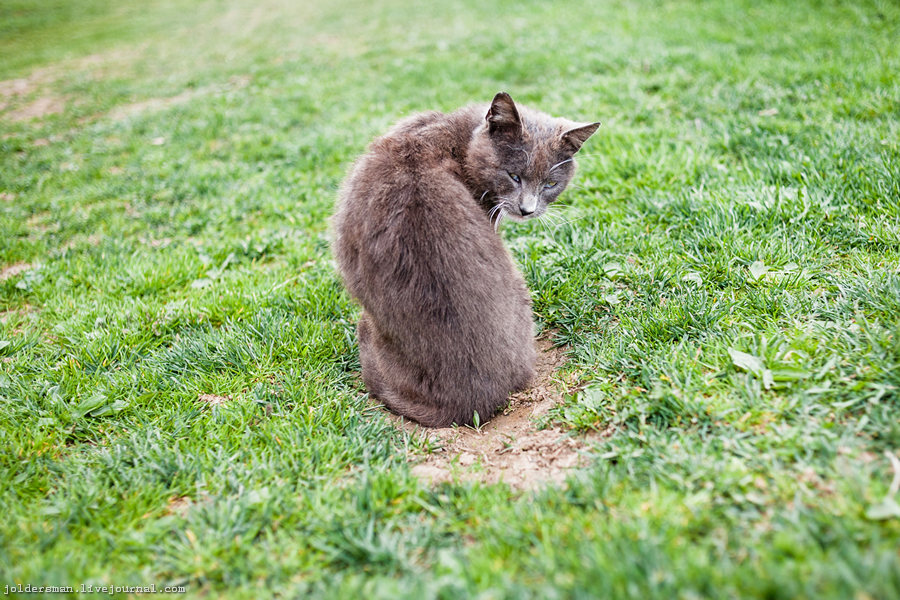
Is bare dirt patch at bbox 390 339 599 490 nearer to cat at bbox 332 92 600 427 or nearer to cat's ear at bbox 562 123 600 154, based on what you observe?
cat at bbox 332 92 600 427

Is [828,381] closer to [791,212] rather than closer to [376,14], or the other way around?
[791,212]

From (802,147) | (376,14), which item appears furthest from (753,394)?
(376,14)

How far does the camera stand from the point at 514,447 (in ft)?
8.14

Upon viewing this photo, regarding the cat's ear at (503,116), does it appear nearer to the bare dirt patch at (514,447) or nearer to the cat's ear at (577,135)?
the cat's ear at (577,135)

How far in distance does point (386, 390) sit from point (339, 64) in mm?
8288

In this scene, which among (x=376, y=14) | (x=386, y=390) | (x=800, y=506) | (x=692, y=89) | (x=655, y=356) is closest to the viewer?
(x=800, y=506)

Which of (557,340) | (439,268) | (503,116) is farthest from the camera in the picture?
(557,340)

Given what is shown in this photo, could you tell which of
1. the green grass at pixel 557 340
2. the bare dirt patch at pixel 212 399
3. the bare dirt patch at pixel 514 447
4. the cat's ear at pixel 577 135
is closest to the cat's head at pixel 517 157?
the cat's ear at pixel 577 135

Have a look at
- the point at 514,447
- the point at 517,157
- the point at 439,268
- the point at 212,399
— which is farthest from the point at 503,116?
the point at 212,399

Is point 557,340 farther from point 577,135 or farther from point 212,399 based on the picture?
point 212,399

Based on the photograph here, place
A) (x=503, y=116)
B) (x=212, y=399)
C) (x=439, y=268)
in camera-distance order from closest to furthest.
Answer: (x=439, y=268), (x=212, y=399), (x=503, y=116)

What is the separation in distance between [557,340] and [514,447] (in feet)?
2.82

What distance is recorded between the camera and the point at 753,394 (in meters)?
2.24

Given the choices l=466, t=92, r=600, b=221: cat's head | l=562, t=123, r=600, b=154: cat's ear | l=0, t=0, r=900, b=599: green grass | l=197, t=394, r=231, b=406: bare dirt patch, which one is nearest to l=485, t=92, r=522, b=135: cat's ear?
l=466, t=92, r=600, b=221: cat's head
